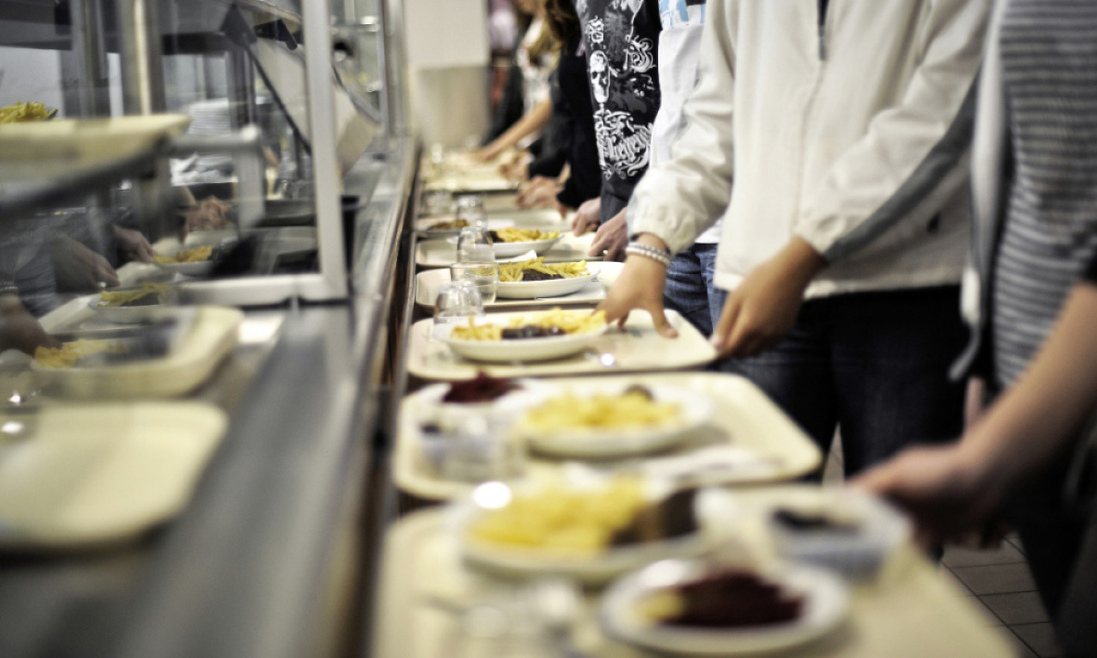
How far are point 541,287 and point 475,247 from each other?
0.60 ft

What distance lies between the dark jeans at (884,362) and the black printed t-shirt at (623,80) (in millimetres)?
1166

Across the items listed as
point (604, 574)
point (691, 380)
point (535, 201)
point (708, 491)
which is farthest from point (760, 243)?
point (535, 201)

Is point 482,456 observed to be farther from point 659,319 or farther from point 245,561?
point 659,319

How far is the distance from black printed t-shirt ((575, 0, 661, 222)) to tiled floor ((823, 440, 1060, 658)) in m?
0.96

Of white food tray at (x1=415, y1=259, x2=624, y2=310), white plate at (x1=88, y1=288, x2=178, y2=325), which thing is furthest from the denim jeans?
white plate at (x1=88, y1=288, x2=178, y2=325)

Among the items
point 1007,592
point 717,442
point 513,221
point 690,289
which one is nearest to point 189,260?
point 717,442

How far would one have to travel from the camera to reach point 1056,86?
1.03 metres

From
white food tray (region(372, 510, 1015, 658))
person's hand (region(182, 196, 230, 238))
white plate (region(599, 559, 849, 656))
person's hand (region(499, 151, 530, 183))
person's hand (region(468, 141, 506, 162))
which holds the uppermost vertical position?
person's hand (region(468, 141, 506, 162))

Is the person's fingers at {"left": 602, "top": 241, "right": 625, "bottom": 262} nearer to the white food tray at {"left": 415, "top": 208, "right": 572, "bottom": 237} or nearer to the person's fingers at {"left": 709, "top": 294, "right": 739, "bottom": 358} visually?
the white food tray at {"left": 415, "top": 208, "right": 572, "bottom": 237}

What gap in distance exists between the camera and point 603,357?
1516 millimetres

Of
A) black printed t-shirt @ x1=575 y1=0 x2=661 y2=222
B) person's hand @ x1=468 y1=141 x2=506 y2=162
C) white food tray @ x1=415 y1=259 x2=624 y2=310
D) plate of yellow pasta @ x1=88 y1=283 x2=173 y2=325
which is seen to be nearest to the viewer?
plate of yellow pasta @ x1=88 y1=283 x2=173 y2=325

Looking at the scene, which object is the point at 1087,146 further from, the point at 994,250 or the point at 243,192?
the point at 243,192

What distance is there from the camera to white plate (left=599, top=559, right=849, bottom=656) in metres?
0.68

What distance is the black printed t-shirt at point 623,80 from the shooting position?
8.18 ft
